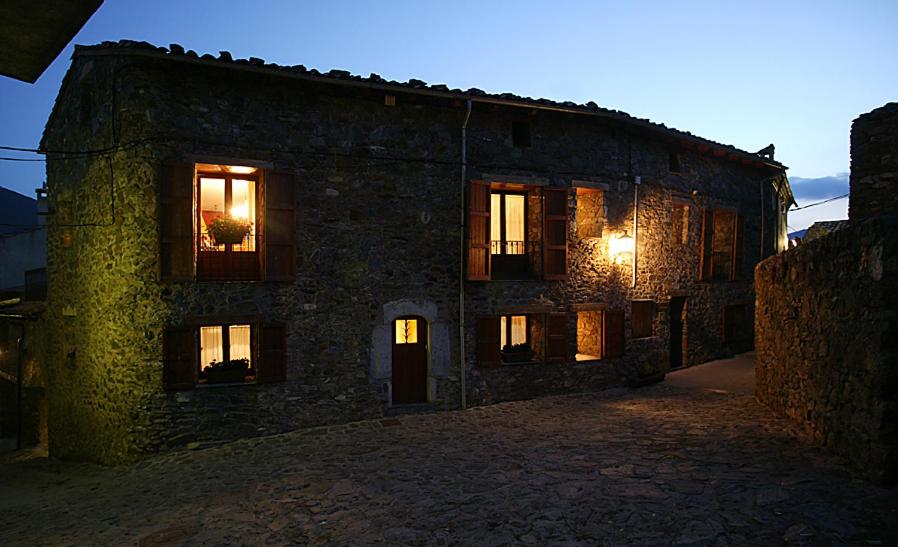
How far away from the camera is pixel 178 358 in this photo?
8109 mm

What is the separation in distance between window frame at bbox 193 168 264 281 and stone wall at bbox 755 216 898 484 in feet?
26.5

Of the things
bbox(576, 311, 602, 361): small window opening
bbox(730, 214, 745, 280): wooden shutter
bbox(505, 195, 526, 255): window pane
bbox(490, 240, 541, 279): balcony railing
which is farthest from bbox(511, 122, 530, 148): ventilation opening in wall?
bbox(730, 214, 745, 280): wooden shutter

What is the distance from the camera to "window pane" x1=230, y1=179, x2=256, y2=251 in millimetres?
8781

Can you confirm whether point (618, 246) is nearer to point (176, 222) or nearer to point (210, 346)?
point (210, 346)

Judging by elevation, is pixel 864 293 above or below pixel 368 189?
below

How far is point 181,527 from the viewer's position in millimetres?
5367

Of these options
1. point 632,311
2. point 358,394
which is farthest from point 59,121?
point 632,311

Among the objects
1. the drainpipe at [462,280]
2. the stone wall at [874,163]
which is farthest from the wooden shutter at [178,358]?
the stone wall at [874,163]

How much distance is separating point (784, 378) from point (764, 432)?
3.17 feet

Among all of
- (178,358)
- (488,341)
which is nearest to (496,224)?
(488,341)

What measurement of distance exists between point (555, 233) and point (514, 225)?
2.92 feet

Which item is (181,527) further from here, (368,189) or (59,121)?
(59,121)

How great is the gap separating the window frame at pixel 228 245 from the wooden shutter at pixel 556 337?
581cm

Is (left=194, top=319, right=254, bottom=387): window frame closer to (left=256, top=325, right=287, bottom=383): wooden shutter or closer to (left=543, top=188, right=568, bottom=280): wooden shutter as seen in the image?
(left=256, top=325, right=287, bottom=383): wooden shutter
